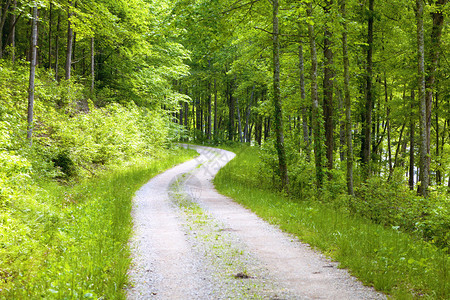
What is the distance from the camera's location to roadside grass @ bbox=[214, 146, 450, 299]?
14.9 ft

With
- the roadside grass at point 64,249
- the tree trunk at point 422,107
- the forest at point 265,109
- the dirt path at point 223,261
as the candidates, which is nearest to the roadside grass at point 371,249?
the dirt path at point 223,261

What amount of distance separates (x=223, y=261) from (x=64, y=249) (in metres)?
2.82

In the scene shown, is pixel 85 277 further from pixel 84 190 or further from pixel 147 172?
pixel 147 172

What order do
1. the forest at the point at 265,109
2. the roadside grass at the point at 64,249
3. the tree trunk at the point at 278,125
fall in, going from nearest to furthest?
the roadside grass at the point at 64,249 → the forest at the point at 265,109 → the tree trunk at the point at 278,125

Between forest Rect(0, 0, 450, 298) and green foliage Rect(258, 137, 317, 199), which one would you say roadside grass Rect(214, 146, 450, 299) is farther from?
green foliage Rect(258, 137, 317, 199)

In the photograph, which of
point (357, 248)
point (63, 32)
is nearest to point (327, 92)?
point (357, 248)

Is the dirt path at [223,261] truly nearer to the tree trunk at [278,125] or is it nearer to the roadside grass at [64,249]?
the roadside grass at [64,249]

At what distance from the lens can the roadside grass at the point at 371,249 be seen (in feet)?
14.9

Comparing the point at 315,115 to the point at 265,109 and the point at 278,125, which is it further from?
the point at 265,109

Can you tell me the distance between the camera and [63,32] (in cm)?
2375

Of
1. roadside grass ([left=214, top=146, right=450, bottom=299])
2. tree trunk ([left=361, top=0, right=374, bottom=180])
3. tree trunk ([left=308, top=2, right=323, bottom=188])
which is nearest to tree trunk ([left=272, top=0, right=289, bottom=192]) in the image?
tree trunk ([left=308, top=2, right=323, bottom=188])

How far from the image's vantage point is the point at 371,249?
5941 mm

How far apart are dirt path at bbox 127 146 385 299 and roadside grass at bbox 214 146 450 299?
29 cm

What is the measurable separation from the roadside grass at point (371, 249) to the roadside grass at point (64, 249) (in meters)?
3.89
